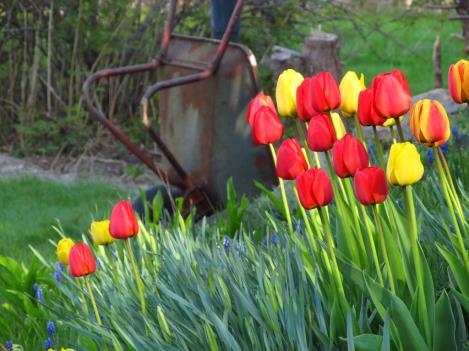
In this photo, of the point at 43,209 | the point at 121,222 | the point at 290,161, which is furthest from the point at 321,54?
the point at 290,161

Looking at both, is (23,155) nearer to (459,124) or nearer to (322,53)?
(322,53)

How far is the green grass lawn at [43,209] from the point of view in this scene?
5.12 metres

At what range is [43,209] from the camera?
233 inches

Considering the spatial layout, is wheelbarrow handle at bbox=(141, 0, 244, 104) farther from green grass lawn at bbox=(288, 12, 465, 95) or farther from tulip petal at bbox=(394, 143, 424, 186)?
green grass lawn at bbox=(288, 12, 465, 95)

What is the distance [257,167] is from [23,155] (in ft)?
9.94

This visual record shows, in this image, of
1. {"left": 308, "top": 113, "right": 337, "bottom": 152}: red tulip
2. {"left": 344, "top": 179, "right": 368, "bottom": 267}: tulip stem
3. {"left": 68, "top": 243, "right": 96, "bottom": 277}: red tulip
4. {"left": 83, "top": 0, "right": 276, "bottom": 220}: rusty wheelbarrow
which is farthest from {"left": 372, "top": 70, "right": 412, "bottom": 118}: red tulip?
{"left": 83, "top": 0, "right": 276, "bottom": 220}: rusty wheelbarrow

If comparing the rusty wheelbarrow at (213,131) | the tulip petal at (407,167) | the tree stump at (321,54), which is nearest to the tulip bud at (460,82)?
the tulip petal at (407,167)

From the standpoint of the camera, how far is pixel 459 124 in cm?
506

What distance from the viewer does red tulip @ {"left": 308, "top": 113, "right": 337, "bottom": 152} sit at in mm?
1984

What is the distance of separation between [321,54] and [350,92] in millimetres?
4042

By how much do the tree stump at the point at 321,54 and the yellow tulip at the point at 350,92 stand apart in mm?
4015

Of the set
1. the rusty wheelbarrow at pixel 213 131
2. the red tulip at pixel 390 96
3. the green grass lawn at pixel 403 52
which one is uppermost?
the red tulip at pixel 390 96

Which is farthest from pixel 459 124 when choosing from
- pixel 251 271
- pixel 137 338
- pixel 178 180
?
pixel 137 338

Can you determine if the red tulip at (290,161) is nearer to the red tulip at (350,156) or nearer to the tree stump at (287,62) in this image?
the red tulip at (350,156)
